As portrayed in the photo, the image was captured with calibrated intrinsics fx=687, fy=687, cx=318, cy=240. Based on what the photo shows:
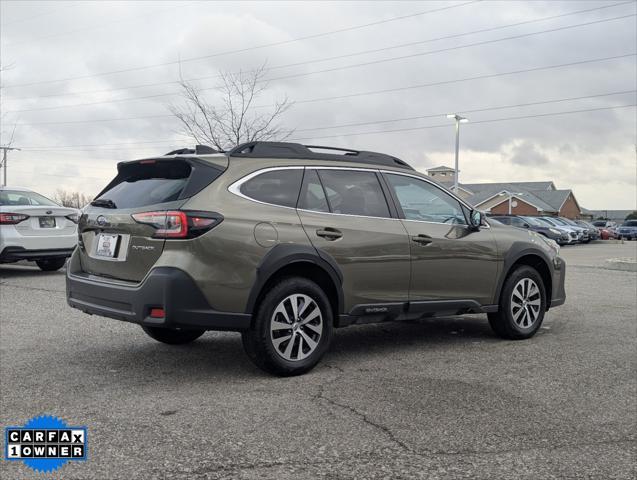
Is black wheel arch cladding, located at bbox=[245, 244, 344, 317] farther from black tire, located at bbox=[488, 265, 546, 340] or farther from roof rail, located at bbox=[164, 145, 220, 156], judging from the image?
black tire, located at bbox=[488, 265, 546, 340]

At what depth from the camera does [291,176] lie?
571 centimetres

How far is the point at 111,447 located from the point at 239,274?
65.4 inches

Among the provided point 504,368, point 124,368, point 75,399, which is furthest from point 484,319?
point 75,399

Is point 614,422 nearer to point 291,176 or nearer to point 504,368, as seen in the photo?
point 504,368

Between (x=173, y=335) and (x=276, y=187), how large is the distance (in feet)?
6.48

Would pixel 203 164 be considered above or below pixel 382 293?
above

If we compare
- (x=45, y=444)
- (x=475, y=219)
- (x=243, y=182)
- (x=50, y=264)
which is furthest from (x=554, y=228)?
(x=45, y=444)

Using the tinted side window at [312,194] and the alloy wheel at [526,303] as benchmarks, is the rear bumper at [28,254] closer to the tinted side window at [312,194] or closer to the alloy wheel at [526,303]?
the tinted side window at [312,194]

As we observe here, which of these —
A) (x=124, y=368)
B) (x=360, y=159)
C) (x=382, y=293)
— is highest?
(x=360, y=159)

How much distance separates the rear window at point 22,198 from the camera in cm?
1230

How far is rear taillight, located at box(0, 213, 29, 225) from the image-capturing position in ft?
38.3

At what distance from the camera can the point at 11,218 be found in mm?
11734

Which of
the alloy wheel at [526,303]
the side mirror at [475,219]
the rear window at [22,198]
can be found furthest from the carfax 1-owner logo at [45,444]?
the rear window at [22,198]

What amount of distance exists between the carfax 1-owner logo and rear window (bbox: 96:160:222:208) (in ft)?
5.97
